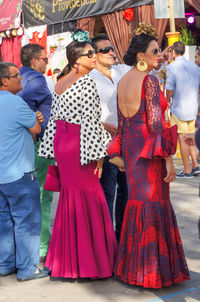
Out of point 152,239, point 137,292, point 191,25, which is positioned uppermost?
point 191,25

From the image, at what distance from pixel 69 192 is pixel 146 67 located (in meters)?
1.24

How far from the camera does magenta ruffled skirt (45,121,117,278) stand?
4.75 meters

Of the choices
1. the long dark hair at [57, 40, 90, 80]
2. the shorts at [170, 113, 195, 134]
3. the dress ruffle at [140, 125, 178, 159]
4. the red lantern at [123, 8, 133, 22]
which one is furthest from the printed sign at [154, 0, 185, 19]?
the dress ruffle at [140, 125, 178, 159]

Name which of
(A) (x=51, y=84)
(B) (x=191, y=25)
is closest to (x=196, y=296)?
(A) (x=51, y=84)

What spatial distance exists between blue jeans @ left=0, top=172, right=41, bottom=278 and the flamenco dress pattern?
18 centimetres

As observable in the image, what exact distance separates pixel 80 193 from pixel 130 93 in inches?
38.0

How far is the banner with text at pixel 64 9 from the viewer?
561 inches

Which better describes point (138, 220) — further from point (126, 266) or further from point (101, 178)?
point (101, 178)

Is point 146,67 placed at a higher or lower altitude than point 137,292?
higher

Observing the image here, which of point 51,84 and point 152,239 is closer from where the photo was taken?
point 152,239

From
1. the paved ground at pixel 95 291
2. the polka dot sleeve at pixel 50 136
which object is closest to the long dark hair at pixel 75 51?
the polka dot sleeve at pixel 50 136

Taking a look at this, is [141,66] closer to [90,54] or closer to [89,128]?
[90,54]

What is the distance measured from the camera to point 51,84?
6.23m

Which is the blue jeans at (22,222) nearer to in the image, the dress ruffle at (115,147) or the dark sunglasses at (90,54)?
the dress ruffle at (115,147)
